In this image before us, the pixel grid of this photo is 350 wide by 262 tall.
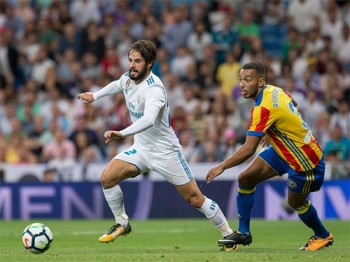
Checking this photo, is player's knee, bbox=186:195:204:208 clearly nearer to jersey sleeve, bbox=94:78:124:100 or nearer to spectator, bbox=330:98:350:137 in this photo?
jersey sleeve, bbox=94:78:124:100

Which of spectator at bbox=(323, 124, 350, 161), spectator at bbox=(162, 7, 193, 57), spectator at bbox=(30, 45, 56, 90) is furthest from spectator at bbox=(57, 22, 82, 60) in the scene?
spectator at bbox=(323, 124, 350, 161)

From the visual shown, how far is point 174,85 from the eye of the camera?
2131 centimetres

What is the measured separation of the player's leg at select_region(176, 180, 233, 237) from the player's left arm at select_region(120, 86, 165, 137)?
976 mm

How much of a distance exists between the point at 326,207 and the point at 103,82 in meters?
5.80

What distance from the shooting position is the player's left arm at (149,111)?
35.0 feet

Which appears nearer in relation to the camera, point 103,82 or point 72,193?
point 72,193

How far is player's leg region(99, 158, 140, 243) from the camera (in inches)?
445

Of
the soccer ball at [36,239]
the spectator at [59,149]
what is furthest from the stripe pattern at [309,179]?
the spectator at [59,149]

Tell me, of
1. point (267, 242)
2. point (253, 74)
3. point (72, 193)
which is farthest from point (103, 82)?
point (253, 74)

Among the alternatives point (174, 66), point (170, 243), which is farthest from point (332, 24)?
point (170, 243)

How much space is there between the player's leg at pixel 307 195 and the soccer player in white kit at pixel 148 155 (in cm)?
86

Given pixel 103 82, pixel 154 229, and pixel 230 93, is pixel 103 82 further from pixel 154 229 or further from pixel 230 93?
pixel 154 229

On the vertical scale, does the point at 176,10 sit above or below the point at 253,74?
above

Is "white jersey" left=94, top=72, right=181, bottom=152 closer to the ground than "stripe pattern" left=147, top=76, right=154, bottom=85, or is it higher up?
closer to the ground
